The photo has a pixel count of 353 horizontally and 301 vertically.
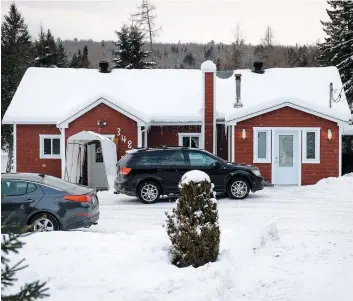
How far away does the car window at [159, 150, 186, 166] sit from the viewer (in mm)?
17516

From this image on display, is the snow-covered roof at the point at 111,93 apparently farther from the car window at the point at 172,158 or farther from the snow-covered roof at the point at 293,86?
the car window at the point at 172,158

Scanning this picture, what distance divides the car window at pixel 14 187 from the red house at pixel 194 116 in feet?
35.5

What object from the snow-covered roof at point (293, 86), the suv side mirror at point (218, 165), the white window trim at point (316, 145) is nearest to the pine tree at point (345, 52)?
the snow-covered roof at point (293, 86)

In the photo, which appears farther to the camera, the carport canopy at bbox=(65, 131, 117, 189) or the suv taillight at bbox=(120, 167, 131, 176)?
the carport canopy at bbox=(65, 131, 117, 189)

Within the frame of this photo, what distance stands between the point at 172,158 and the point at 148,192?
1.41 m

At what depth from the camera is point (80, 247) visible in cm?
858

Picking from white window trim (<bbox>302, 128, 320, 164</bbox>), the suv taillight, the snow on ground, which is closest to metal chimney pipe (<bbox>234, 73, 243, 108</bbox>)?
white window trim (<bbox>302, 128, 320, 164</bbox>)

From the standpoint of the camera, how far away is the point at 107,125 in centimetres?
2289

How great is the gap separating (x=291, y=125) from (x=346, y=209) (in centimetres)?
676

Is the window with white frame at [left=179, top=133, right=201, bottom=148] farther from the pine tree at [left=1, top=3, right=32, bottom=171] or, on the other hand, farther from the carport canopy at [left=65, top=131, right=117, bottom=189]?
the pine tree at [left=1, top=3, right=32, bottom=171]

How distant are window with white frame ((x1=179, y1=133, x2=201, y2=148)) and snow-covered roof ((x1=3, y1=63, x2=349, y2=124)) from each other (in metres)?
0.82

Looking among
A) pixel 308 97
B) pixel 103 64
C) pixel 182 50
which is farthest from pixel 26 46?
pixel 182 50

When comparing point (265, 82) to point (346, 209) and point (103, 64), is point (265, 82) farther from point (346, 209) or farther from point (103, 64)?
point (346, 209)

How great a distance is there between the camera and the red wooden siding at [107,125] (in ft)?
74.7
